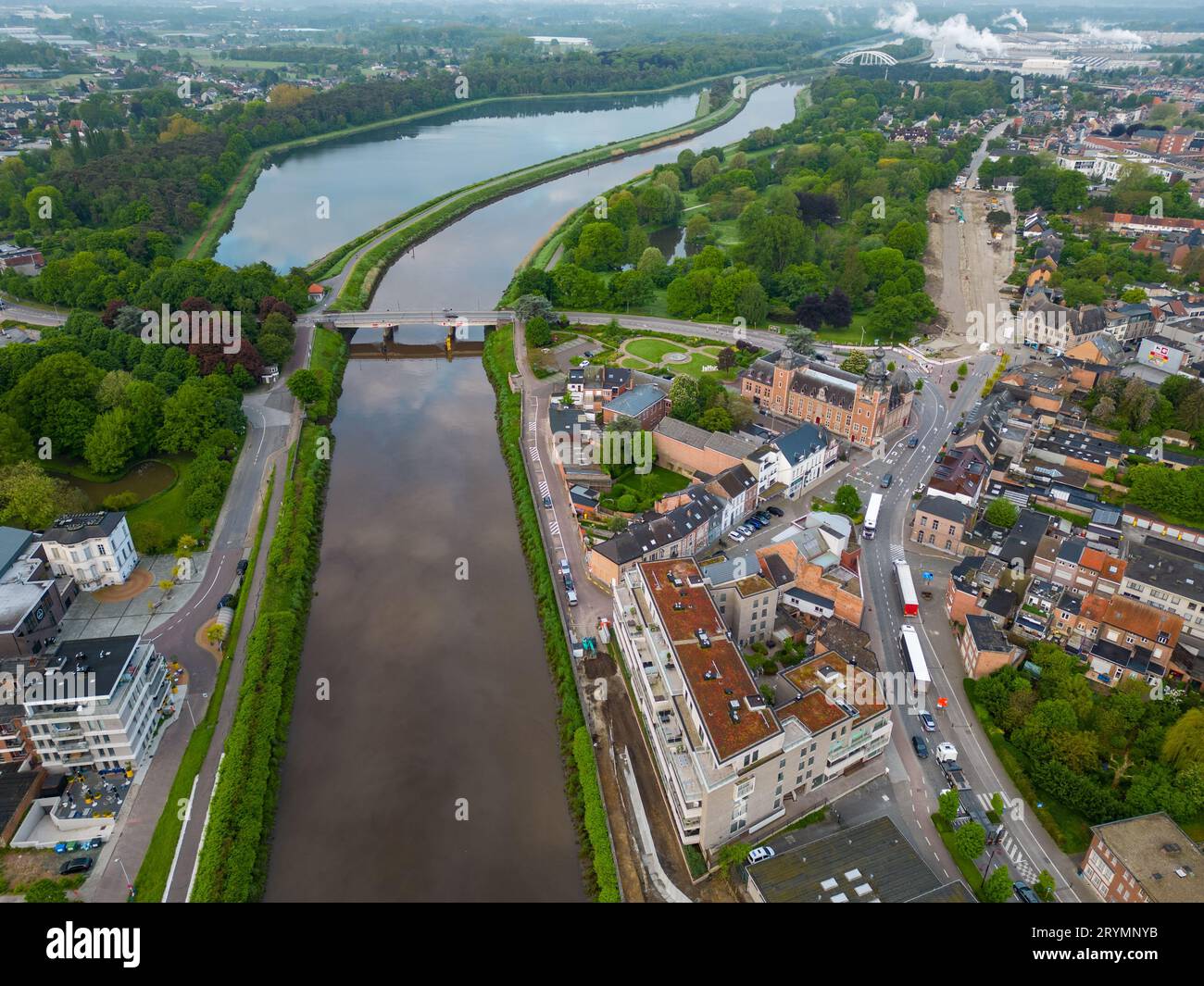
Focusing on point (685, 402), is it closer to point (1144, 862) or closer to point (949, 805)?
point (949, 805)

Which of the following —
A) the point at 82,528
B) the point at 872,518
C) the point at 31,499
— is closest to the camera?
the point at 82,528

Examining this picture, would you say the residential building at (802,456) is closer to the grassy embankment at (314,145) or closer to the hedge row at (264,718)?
the hedge row at (264,718)

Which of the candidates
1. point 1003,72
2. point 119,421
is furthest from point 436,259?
point 1003,72

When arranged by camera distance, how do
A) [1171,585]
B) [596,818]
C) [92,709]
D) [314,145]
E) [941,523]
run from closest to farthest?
[596,818] → [92,709] → [1171,585] → [941,523] → [314,145]

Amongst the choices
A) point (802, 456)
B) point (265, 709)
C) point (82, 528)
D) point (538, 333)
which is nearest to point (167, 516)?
point (82, 528)

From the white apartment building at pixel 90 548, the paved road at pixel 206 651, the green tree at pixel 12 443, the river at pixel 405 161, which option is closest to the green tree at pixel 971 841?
the paved road at pixel 206 651

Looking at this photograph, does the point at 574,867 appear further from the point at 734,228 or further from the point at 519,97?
the point at 519,97

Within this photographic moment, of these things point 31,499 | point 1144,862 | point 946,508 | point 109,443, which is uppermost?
point 109,443
